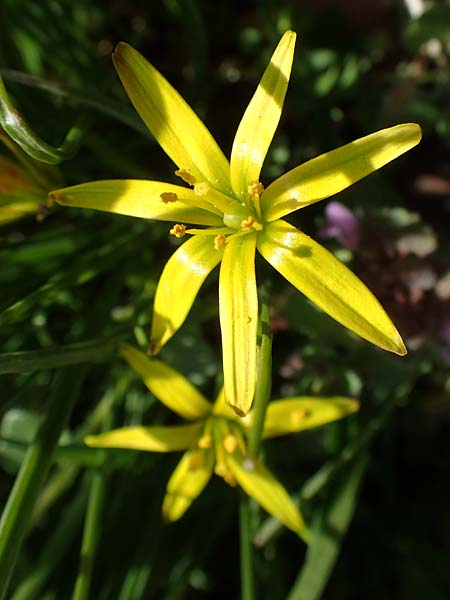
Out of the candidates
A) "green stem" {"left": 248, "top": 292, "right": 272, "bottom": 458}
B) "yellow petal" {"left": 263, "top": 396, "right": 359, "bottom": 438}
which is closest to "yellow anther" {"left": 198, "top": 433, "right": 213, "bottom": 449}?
"yellow petal" {"left": 263, "top": 396, "right": 359, "bottom": 438}

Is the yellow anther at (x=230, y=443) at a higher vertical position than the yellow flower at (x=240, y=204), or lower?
lower

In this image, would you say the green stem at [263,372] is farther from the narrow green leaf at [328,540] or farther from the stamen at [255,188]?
the narrow green leaf at [328,540]

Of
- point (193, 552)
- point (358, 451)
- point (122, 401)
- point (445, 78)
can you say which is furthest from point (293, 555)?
point (445, 78)

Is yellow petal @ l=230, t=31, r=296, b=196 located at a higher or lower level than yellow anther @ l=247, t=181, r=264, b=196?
higher

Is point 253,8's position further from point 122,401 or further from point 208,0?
point 122,401

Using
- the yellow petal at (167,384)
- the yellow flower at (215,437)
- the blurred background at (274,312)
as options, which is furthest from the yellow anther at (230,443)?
the blurred background at (274,312)

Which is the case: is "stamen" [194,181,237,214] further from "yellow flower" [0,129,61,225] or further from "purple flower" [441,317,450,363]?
"purple flower" [441,317,450,363]
